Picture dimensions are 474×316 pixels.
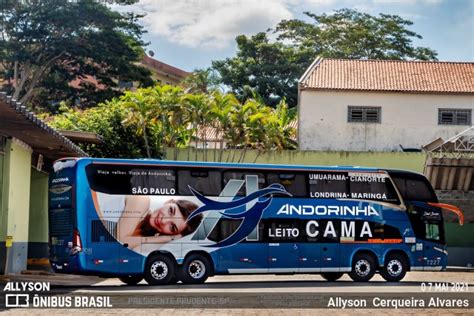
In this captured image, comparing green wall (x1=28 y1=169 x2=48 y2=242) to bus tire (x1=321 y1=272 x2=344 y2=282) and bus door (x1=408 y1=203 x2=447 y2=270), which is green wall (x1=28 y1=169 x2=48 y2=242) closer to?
bus tire (x1=321 y1=272 x2=344 y2=282)

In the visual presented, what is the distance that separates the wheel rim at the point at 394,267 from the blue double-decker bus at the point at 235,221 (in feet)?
0.10

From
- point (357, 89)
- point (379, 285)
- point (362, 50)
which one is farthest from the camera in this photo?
point (362, 50)

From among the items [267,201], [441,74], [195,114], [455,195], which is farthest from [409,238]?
[441,74]

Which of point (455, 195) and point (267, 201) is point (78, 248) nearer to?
point (267, 201)

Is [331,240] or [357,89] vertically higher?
[357,89]

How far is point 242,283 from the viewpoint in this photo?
83.1 feet

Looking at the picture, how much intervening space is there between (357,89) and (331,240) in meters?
20.2

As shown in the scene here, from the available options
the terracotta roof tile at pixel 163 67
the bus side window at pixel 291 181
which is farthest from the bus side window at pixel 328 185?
the terracotta roof tile at pixel 163 67

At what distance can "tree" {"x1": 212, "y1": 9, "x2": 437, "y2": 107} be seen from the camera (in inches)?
2502

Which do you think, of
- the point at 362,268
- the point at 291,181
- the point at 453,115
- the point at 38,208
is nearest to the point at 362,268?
the point at 362,268

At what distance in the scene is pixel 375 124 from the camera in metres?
45.3

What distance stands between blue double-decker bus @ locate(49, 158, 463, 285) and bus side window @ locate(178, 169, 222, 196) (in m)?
0.03

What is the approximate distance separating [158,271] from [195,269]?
3.48 feet

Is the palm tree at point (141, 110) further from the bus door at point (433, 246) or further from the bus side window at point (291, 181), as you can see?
the bus door at point (433, 246)
